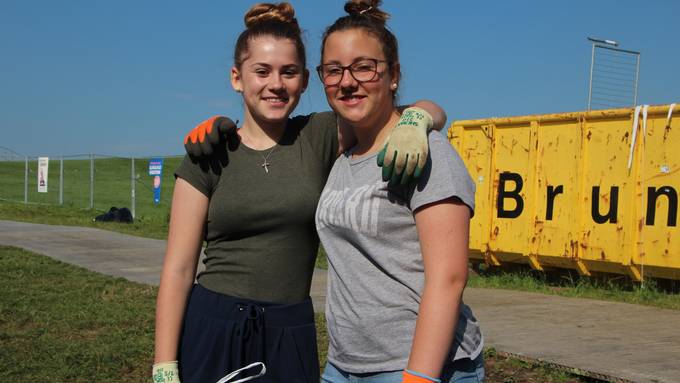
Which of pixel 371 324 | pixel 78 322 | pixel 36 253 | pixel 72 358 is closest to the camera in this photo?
pixel 371 324

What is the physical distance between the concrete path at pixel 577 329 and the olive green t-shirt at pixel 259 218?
10.1 feet

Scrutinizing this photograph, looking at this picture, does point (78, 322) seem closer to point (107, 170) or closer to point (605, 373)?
point (605, 373)

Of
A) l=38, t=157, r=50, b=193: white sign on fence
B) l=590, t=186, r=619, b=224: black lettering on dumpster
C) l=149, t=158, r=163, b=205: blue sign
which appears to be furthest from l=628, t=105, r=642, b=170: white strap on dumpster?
l=38, t=157, r=50, b=193: white sign on fence

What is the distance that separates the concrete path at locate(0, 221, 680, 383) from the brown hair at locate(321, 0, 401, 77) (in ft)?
11.1

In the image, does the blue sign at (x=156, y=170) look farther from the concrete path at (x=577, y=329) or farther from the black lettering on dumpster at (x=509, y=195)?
the black lettering on dumpster at (x=509, y=195)

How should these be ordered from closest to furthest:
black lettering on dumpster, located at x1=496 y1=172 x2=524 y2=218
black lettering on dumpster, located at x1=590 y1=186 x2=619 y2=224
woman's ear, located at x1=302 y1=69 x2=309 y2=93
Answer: woman's ear, located at x1=302 y1=69 x2=309 y2=93 < black lettering on dumpster, located at x1=590 y1=186 x2=619 y2=224 < black lettering on dumpster, located at x1=496 y1=172 x2=524 y2=218

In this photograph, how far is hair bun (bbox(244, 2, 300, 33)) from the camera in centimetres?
285

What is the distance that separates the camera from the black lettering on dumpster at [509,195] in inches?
416

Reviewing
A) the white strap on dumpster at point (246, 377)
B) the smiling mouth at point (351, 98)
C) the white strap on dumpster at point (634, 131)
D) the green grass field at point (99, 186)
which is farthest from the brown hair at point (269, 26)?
the green grass field at point (99, 186)

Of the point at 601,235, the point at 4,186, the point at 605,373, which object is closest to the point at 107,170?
the point at 4,186

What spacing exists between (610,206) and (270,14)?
24.2 ft

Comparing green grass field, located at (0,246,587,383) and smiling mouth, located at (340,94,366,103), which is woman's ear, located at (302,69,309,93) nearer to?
smiling mouth, located at (340,94,366,103)

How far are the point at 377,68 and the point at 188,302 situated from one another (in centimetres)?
100

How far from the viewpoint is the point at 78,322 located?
24.2 feet
